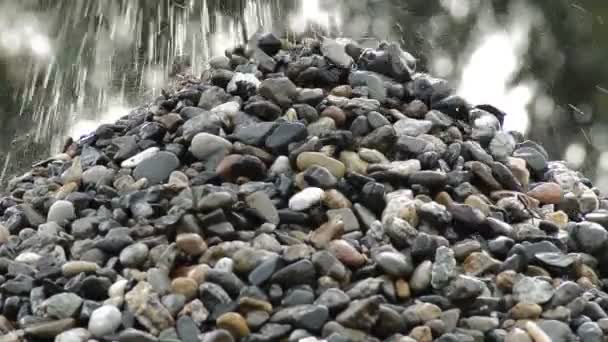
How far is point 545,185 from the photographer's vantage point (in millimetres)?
1091

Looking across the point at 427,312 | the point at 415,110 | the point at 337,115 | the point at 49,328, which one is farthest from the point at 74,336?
the point at 415,110

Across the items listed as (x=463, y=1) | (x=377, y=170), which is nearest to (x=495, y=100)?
(x=463, y=1)

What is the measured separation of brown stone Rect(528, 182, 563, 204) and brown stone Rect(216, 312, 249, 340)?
50cm

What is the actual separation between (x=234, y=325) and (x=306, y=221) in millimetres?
195

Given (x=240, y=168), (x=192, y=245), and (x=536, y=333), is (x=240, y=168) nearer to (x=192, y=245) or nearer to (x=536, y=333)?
(x=192, y=245)

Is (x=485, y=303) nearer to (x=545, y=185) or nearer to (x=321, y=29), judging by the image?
(x=545, y=185)

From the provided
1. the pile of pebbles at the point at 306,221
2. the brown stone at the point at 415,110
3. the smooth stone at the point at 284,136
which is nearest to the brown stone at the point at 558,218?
the pile of pebbles at the point at 306,221

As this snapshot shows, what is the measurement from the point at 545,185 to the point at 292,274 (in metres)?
0.47

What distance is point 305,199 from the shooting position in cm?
92

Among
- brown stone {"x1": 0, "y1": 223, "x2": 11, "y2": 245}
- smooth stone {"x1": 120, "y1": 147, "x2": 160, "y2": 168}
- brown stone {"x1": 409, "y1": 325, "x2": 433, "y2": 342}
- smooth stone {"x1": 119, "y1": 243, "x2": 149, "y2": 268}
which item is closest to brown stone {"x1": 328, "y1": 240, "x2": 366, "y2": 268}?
brown stone {"x1": 409, "y1": 325, "x2": 433, "y2": 342}

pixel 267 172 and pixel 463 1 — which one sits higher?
pixel 463 1

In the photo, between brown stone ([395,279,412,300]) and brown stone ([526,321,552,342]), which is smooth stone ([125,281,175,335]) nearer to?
brown stone ([395,279,412,300])

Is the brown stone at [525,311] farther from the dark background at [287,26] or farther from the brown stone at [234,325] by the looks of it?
the dark background at [287,26]

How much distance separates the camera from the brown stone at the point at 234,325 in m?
0.75
